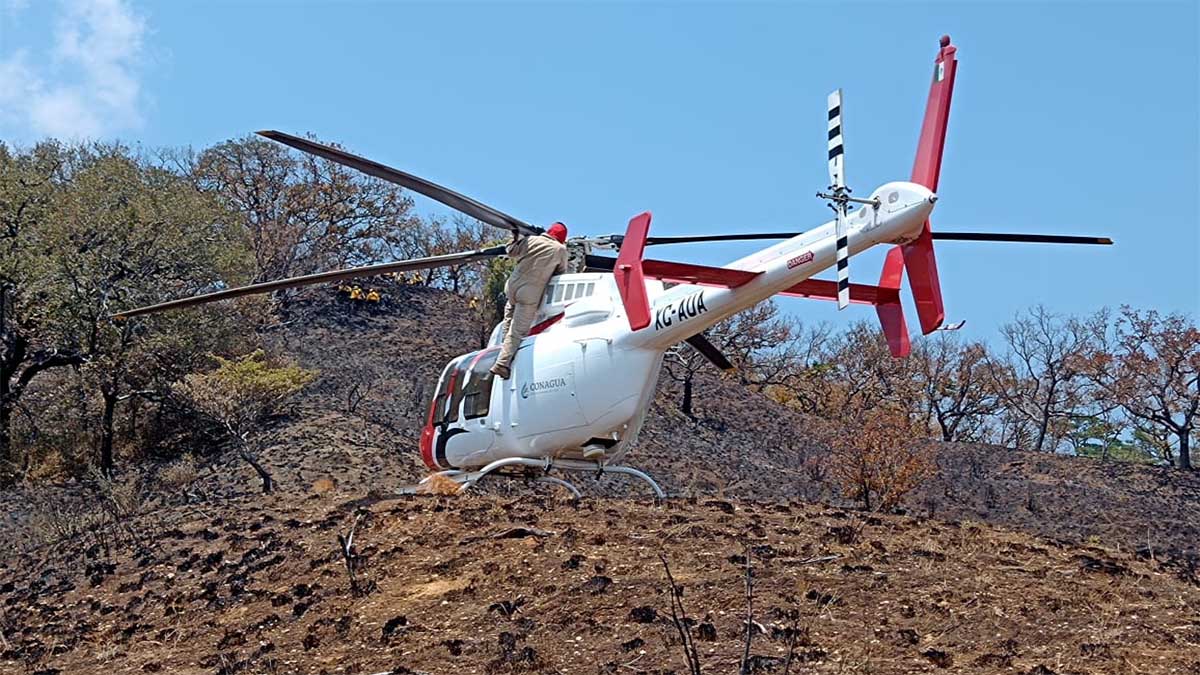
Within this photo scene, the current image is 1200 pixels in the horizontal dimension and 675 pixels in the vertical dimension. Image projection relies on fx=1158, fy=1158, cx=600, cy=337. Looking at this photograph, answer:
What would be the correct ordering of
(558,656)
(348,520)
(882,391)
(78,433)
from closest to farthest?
(558,656) → (348,520) → (78,433) → (882,391)

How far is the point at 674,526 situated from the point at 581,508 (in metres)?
1.62

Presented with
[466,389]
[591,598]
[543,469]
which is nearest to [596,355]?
[543,469]

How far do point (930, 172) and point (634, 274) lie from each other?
3252 mm

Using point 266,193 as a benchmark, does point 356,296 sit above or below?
below

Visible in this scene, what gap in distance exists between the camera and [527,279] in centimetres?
1468

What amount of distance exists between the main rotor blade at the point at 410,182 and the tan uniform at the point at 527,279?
0.68 feet

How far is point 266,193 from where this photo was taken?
139ft

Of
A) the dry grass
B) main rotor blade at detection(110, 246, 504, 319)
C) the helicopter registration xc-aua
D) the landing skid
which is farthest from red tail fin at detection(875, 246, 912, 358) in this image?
the dry grass

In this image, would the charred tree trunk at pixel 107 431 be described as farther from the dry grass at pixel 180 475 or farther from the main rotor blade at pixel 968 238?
the main rotor blade at pixel 968 238

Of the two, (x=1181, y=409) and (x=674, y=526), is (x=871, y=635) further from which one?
(x=1181, y=409)

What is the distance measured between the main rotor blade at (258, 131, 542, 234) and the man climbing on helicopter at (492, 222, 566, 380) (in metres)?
0.18

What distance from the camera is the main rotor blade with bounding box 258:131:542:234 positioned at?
1196 centimetres

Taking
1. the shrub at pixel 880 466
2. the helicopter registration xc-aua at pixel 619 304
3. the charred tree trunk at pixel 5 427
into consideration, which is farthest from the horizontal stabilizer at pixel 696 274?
the charred tree trunk at pixel 5 427

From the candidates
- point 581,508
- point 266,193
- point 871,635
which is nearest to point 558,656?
point 871,635
